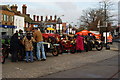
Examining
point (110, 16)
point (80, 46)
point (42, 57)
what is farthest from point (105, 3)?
point (42, 57)

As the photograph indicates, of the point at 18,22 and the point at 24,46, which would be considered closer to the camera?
the point at 24,46

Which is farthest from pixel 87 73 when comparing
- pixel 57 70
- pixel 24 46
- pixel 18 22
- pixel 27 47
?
pixel 18 22

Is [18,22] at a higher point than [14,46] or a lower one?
higher

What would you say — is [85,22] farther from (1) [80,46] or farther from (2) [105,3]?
(1) [80,46]

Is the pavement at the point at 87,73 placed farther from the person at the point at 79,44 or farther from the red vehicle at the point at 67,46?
the person at the point at 79,44

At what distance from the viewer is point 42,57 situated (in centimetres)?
1167

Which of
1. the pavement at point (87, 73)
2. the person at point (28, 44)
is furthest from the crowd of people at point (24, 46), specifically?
the pavement at point (87, 73)

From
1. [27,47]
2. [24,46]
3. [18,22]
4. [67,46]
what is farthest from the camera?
[18,22]

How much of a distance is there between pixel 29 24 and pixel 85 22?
19.3 meters

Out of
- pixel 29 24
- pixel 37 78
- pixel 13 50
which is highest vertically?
pixel 29 24

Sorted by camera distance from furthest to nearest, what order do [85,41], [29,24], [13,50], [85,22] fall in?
1. [85,22]
2. [29,24]
3. [85,41]
4. [13,50]

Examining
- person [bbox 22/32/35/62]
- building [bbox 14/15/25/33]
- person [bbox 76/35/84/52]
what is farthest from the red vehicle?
building [bbox 14/15/25/33]

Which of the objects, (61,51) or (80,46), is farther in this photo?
(80,46)

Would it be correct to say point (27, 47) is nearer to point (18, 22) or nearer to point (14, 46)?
point (14, 46)
